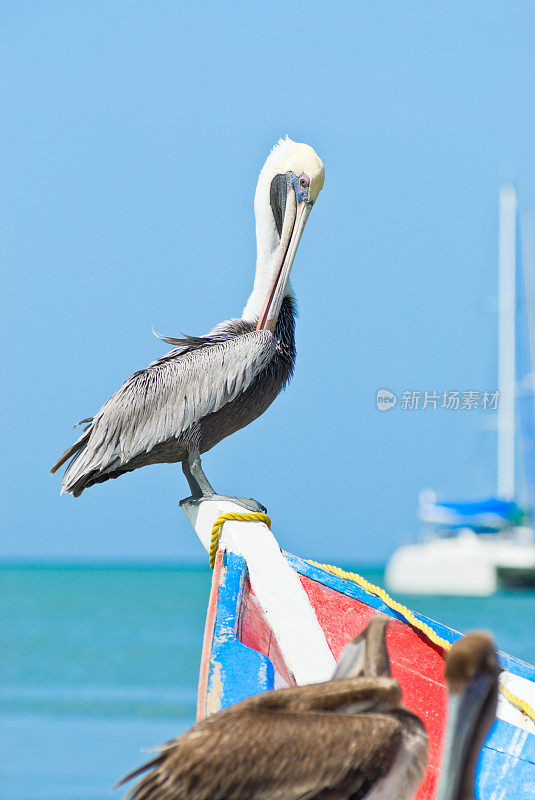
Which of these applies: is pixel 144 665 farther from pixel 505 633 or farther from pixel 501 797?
pixel 501 797

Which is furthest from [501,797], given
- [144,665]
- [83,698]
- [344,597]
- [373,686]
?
[144,665]

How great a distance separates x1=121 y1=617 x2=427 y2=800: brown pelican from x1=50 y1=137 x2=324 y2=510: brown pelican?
1.62 m

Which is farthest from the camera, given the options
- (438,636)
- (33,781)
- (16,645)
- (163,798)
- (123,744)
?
(16,645)

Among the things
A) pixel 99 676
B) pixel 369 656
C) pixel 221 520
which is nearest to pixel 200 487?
pixel 221 520

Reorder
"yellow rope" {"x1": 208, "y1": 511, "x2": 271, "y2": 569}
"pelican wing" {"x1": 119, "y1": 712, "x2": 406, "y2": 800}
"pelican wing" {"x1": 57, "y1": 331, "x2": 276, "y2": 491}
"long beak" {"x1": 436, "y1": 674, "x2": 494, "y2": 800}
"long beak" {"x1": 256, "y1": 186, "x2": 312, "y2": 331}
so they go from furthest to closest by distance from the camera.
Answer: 1. "long beak" {"x1": 256, "y1": 186, "x2": 312, "y2": 331}
2. "pelican wing" {"x1": 57, "y1": 331, "x2": 276, "y2": 491}
3. "yellow rope" {"x1": 208, "y1": 511, "x2": 271, "y2": 569}
4. "pelican wing" {"x1": 119, "y1": 712, "x2": 406, "y2": 800}
5. "long beak" {"x1": 436, "y1": 674, "x2": 494, "y2": 800}

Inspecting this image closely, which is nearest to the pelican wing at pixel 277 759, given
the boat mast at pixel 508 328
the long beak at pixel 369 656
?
the long beak at pixel 369 656

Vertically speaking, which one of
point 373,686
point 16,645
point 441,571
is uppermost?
point 441,571

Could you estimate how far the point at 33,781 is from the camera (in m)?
9.92

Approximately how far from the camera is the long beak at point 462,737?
2.24 metres

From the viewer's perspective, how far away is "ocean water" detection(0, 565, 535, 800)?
10.5 metres

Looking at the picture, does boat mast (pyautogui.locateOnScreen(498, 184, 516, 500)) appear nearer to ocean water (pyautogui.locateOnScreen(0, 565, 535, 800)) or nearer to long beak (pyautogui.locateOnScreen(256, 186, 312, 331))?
ocean water (pyautogui.locateOnScreen(0, 565, 535, 800))

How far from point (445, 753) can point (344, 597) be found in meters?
2.08

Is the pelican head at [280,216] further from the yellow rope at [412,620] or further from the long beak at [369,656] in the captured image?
the long beak at [369,656]

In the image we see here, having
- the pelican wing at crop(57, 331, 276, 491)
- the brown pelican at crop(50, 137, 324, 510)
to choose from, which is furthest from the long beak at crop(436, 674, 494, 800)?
the pelican wing at crop(57, 331, 276, 491)
